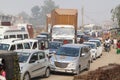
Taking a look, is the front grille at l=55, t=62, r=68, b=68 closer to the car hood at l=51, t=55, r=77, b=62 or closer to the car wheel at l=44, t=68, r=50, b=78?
the car hood at l=51, t=55, r=77, b=62

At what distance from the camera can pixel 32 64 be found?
58.9ft

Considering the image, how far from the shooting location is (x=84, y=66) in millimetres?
22969

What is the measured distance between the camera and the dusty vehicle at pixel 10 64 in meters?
11.5

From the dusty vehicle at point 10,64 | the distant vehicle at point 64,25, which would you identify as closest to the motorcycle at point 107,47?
the distant vehicle at point 64,25

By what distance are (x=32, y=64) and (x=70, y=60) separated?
3.65 m

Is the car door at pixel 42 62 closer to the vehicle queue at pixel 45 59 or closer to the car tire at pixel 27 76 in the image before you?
the vehicle queue at pixel 45 59

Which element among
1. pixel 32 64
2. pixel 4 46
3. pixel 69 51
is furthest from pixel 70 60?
pixel 4 46

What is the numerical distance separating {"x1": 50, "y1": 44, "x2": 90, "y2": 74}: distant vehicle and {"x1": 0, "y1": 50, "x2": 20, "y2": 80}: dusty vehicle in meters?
9.16

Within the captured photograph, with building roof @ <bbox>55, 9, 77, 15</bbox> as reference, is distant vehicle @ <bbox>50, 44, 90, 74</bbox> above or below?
below

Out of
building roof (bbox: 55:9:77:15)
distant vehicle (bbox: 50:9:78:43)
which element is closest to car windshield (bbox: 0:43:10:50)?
distant vehicle (bbox: 50:9:78:43)

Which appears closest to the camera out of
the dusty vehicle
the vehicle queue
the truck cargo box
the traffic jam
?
the dusty vehicle

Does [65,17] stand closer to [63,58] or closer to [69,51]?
[69,51]

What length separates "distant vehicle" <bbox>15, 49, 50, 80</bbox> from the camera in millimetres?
17203

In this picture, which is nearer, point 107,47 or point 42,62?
point 42,62
